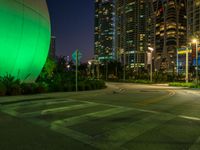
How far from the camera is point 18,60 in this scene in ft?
58.9

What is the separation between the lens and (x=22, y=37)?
1775 cm

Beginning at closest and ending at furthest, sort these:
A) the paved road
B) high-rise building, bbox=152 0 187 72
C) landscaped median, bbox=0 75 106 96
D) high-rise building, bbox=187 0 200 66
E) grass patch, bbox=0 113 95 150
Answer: grass patch, bbox=0 113 95 150 → the paved road → landscaped median, bbox=0 75 106 96 → high-rise building, bbox=187 0 200 66 → high-rise building, bbox=152 0 187 72

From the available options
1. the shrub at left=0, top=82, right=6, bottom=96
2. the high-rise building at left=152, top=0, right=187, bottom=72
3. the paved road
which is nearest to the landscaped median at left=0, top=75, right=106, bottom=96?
the shrub at left=0, top=82, right=6, bottom=96

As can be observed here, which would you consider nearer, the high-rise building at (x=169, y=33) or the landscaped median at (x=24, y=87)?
the landscaped median at (x=24, y=87)

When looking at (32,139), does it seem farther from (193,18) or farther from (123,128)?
(193,18)

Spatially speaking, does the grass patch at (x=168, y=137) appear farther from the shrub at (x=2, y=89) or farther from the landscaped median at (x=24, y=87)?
the landscaped median at (x=24, y=87)

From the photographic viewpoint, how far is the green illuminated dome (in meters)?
16.5

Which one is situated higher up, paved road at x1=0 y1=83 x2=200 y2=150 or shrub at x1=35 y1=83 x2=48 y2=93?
shrub at x1=35 y1=83 x2=48 y2=93

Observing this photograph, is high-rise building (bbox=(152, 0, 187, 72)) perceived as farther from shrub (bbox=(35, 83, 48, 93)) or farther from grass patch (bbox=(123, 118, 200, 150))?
grass patch (bbox=(123, 118, 200, 150))

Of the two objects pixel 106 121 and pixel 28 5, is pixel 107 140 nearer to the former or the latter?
pixel 106 121

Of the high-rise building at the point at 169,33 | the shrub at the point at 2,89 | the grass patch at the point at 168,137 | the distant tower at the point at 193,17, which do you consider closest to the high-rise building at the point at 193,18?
the distant tower at the point at 193,17

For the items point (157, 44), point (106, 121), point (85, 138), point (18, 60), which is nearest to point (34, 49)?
point (18, 60)

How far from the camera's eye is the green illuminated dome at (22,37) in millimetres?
16531

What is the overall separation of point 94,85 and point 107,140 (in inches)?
698
